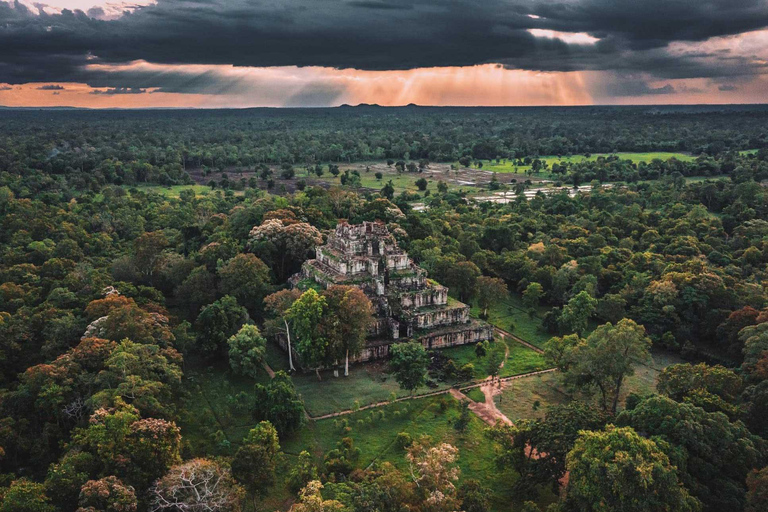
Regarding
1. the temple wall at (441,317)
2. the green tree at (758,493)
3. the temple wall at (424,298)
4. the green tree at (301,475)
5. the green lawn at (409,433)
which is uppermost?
the green tree at (758,493)

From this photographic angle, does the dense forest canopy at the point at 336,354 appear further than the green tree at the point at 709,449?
No

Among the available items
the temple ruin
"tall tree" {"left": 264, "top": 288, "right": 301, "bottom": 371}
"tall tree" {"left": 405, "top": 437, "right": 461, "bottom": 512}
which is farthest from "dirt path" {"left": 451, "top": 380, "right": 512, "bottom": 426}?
"tall tree" {"left": 264, "top": 288, "right": 301, "bottom": 371}

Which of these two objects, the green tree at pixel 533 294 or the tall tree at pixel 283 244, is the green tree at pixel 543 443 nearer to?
the green tree at pixel 533 294

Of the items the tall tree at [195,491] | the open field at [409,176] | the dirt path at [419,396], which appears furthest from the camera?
the open field at [409,176]

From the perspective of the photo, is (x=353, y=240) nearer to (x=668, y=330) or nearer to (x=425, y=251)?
(x=425, y=251)

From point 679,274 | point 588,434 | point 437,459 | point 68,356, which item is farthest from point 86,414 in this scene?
point 679,274

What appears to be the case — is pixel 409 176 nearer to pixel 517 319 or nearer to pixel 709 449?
pixel 517 319

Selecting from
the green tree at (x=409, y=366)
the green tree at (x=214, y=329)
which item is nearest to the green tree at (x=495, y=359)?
the green tree at (x=409, y=366)
